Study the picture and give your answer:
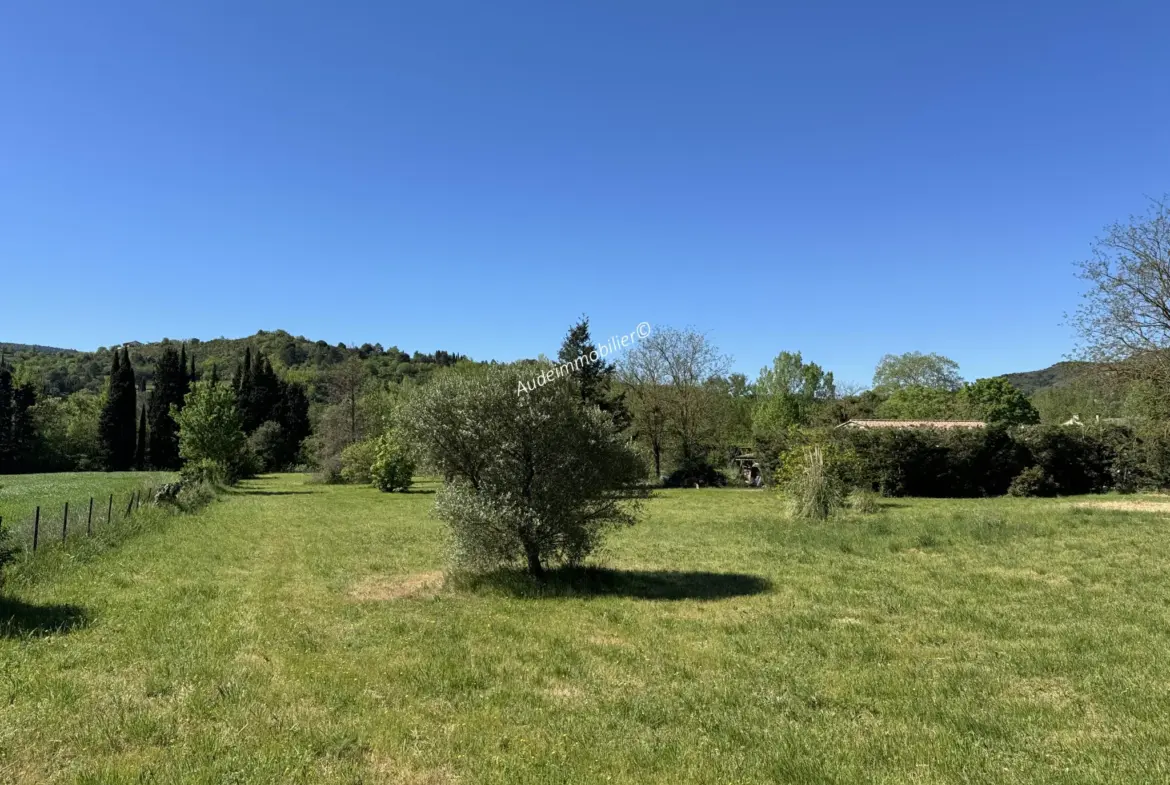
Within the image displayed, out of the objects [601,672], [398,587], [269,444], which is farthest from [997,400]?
[601,672]

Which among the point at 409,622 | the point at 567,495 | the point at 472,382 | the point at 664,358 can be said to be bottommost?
the point at 409,622

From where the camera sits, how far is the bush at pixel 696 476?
39.8 metres

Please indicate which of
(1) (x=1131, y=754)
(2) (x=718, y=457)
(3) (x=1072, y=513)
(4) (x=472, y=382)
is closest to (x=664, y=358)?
(2) (x=718, y=457)

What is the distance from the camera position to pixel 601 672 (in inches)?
239

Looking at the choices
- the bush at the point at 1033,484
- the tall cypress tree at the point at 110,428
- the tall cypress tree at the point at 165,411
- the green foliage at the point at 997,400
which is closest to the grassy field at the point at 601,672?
the bush at the point at 1033,484

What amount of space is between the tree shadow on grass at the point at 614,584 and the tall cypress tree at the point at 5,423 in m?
68.7

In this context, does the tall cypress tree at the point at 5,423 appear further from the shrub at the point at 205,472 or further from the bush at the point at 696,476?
the bush at the point at 696,476

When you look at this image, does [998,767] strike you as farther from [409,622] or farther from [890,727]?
[409,622]

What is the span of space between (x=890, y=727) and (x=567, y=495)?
19.7 feet

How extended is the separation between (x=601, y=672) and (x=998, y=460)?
99.2 ft

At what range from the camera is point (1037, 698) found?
5285 mm

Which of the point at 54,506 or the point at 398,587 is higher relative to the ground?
the point at 54,506

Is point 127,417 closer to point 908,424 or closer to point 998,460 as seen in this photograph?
point 908,424

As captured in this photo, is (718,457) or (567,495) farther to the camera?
(718,457)
